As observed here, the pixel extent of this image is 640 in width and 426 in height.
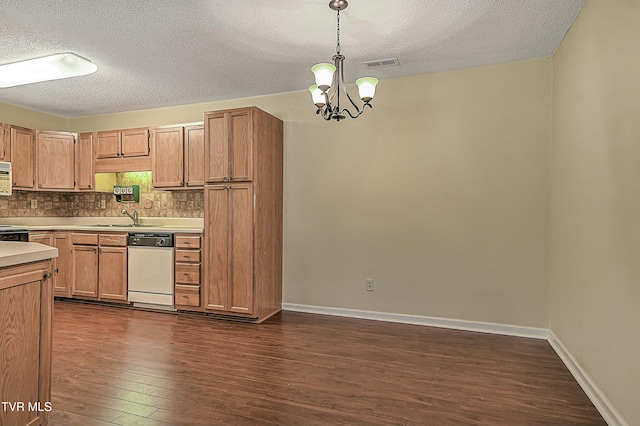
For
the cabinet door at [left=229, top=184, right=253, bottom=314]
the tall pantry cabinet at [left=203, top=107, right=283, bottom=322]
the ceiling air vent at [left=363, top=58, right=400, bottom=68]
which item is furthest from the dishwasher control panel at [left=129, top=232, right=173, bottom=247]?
the ceiling air vent at [left=363, top=58, right=400, bottom=68]

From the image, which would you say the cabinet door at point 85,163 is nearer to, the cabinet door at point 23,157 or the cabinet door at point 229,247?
the cabinet door at point 23,157

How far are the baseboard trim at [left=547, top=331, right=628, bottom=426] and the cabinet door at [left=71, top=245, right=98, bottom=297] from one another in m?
4.85

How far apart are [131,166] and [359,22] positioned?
349 centimetres

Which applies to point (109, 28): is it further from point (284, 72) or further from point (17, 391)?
point (17, 391)

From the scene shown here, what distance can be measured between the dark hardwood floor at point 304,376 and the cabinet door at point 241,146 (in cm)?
154

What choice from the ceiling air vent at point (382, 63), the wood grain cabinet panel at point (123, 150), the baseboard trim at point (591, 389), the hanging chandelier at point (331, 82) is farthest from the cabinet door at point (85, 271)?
the baseboard trim at point (591, 389)

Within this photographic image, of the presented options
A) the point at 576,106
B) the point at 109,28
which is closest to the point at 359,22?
the point at 576,106

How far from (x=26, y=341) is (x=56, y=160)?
4.13 metres

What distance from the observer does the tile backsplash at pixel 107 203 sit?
4840 mm

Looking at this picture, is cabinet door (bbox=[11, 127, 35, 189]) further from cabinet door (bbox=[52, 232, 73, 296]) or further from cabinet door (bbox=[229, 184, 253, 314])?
cabinet door (bbox=[229, 184, 253, 314])

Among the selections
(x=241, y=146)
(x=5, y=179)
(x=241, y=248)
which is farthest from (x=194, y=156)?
(x=5, y=179)

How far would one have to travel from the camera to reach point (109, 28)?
279 centimetres

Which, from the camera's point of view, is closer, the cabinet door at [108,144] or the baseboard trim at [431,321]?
the baseboard trim at [431,321]

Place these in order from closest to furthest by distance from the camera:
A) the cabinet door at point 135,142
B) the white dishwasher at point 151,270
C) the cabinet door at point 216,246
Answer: the cabinet door at point 216,246
the white dishwasher at point 151,270
the cabinet door at point 135,142
